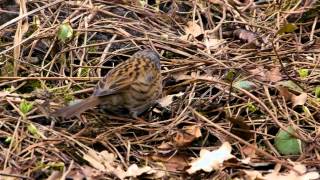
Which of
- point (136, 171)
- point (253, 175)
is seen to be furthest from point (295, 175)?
point (136, 171)

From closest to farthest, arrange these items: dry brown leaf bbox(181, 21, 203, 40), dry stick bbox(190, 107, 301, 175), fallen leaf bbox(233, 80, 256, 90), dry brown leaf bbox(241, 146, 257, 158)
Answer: dry stick bbox(190, 107, 301, 175)
dry brown leaf bbox(241, 146, 257, 158)
fallen leaf bbox(233, 80, 256, 90)
dry brown leaf bbox(181, 21, 203, 40)

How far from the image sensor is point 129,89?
4574mm

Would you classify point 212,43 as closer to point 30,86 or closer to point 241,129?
point 241,129

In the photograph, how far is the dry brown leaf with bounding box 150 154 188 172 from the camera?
13.4 feet

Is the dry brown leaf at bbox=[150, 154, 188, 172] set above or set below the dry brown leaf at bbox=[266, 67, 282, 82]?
below

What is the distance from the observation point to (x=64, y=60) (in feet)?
17.1

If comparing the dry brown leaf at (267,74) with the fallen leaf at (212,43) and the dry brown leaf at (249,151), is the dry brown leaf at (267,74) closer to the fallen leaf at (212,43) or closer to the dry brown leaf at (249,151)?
the fallen leaf at (212,43)

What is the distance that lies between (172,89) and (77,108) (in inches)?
34.7

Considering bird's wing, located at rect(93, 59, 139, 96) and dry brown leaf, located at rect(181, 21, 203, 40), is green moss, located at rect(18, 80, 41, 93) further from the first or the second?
dry brown leaf, located at rect(181, 21, 203, 40)

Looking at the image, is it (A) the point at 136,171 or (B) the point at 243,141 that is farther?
(B) the point at 243,141

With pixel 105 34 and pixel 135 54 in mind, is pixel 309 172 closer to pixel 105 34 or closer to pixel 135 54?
pixel 135 54

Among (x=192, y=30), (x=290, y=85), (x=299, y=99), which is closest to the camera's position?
(x=299, y=99)

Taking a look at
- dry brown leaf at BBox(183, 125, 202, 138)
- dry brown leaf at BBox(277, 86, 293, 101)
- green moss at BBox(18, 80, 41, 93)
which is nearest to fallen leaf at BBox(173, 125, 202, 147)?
dry brown leaf at BBox(183, 125, 202, 138)

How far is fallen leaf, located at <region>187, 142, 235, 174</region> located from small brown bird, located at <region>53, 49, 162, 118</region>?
67cm
